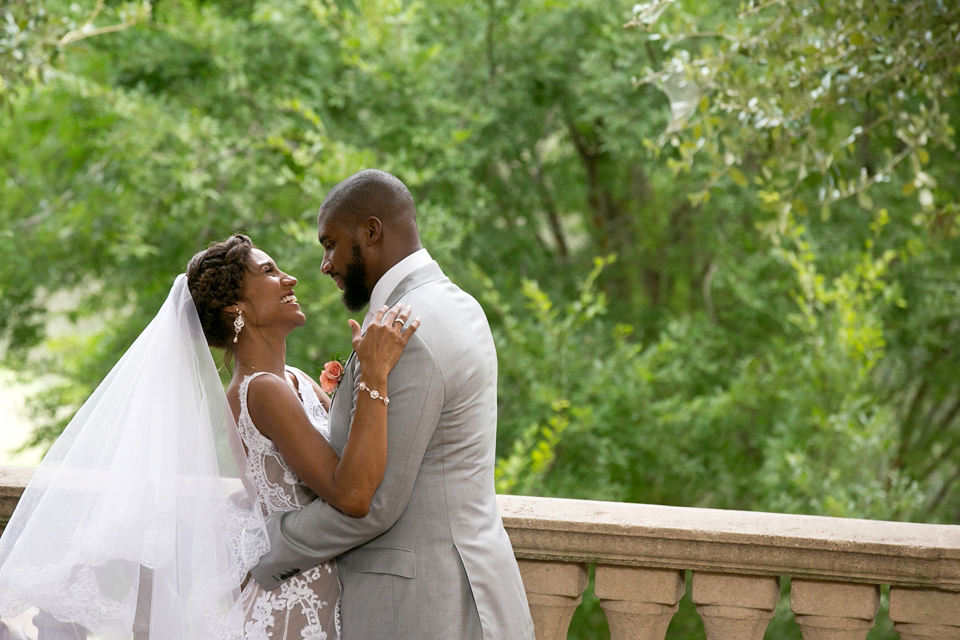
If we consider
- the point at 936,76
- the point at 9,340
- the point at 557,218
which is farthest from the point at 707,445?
the point at 9,340

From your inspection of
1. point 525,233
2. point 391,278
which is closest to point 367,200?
point 391,278

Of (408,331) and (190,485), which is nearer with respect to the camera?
(408,331)

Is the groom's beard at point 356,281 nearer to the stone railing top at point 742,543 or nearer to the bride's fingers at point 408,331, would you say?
the bride's fingers at point 408,331

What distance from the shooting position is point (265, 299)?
2.37 meters

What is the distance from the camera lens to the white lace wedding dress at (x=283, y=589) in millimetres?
2201

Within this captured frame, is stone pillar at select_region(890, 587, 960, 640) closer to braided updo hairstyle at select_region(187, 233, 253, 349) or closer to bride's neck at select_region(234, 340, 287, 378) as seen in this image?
bride's neck at select_region(234, 340, 287, 378)

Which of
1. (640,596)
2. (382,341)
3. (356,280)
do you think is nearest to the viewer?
(382,341)

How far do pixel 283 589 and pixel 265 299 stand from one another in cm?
73

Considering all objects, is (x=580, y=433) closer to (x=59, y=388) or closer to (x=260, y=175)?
(x=260, y=175)

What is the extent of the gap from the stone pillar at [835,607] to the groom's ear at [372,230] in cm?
138

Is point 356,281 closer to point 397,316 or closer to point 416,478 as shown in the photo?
point 397,316

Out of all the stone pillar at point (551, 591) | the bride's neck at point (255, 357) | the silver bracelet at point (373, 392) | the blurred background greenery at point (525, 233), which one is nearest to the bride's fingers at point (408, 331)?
the silver bracelet at point (373, 392)

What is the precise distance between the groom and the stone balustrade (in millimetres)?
305

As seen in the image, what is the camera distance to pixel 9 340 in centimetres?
804
